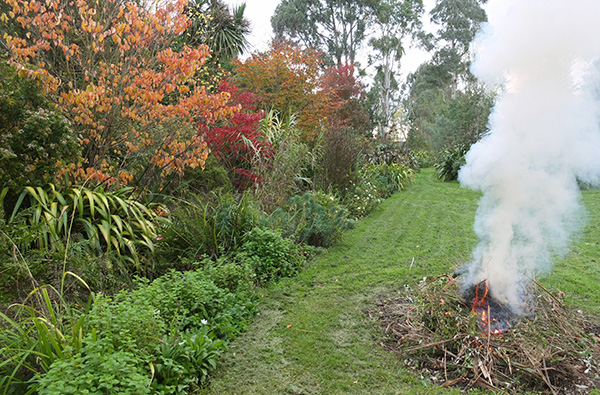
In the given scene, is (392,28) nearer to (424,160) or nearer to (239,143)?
(424,160)

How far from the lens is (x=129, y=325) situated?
89.1 inches

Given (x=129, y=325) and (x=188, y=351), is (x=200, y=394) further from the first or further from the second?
(x=129, y=325)

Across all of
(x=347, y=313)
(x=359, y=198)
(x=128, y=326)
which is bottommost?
(x=347, y=313)

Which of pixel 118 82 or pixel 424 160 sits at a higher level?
pixel 118 82

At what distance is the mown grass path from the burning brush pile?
0.19 metres

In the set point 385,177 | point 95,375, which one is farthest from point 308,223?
point 385,177

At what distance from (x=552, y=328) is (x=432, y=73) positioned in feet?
104

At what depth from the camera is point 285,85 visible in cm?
988

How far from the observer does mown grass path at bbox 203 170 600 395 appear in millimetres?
2453

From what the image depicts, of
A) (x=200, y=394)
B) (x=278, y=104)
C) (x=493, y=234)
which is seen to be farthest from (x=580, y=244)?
(x=278, y=104)

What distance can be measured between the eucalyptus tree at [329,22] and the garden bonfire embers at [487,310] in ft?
82.7

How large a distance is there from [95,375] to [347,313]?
216 cm

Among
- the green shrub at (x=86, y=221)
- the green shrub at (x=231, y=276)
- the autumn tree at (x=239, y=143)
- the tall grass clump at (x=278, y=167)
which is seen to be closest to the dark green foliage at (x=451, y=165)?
the tall grass clump at (x=278, y=167)

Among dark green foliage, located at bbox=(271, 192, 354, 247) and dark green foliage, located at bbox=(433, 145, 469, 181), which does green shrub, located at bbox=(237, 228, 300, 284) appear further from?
dark green foliage, located at bbox=(433, 145, 469, 181)
